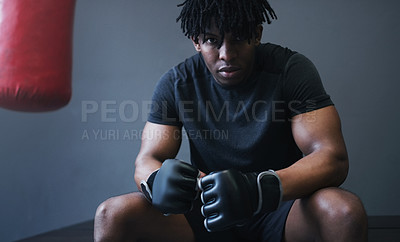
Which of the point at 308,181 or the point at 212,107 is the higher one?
the point at 212,107

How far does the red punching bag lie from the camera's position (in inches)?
33.3

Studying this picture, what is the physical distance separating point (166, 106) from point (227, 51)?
10.9 inches

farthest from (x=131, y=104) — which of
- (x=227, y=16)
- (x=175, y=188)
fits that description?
(x=175, y=188)

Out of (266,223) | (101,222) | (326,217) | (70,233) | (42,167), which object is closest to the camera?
(326,217)

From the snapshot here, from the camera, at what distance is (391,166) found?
179 centimetres

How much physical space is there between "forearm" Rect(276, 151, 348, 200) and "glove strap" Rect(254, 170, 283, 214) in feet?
0.07

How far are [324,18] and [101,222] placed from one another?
151 cm

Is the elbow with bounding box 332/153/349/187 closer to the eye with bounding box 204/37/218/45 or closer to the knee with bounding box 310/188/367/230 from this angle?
the knee with bounding box 310/188/367/230

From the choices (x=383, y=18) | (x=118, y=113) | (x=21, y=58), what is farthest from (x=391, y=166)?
(x=21, y=58)

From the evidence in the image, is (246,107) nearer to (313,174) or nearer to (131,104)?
(313,174)

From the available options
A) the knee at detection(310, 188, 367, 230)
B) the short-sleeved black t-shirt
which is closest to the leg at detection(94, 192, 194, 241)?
the short-sleeved black t-shirt

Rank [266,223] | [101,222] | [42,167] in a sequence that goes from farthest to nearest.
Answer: [42,167], [266,223], [101,222]

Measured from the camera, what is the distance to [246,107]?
105 centimetres

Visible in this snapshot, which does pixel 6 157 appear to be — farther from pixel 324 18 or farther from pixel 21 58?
pixel 324 18
